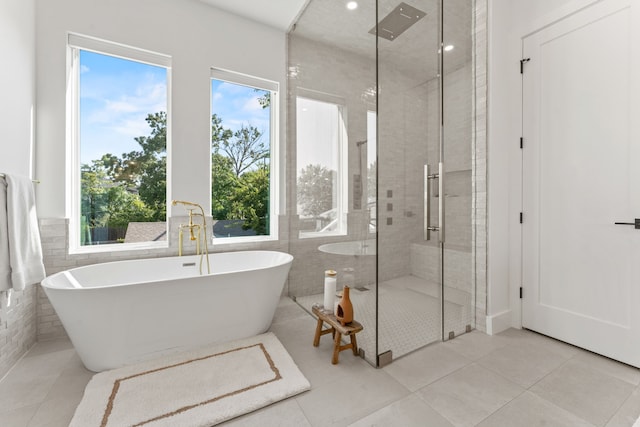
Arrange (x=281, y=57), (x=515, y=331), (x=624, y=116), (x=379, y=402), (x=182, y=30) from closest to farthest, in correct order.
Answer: (x=379, y=402)
(x=624, y=116)
(x=515, y=331)
(x=182, y=30)
(x=281, y=57)

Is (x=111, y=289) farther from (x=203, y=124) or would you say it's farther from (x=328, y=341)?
(x=203, y=124)

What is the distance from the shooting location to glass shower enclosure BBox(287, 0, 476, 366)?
6.47 feet


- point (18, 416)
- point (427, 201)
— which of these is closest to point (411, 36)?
point (427, 201)

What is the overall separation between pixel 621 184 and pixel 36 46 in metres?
4.49

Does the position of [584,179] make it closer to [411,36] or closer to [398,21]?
[411,36]

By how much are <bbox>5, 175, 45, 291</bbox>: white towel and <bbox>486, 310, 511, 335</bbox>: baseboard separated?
11.1ft

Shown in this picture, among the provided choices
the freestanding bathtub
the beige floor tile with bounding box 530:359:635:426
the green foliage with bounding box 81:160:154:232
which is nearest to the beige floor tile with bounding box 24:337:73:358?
the freestanding bathtub

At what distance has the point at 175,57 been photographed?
9.06 ft

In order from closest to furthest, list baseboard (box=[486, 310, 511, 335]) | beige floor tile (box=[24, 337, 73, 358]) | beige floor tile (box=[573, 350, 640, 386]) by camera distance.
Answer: beige floor tile (box=[573, 350, 640, 386]) < beige floor tile (box=[24, 337, 73, 358]) < baseboard (box=[486, 310, 511, 335])

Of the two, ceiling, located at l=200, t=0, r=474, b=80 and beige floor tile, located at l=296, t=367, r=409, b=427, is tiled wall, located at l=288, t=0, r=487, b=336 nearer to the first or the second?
ceiling, located at l=200, t=0, r=474, b=80

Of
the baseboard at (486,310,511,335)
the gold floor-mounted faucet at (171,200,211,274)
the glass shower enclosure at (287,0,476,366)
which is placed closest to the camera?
the glass shower enclosure at (287,0,476,366)

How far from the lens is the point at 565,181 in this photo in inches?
85.1

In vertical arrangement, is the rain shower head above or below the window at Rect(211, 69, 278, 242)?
above

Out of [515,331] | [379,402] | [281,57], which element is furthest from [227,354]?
[281,57]
